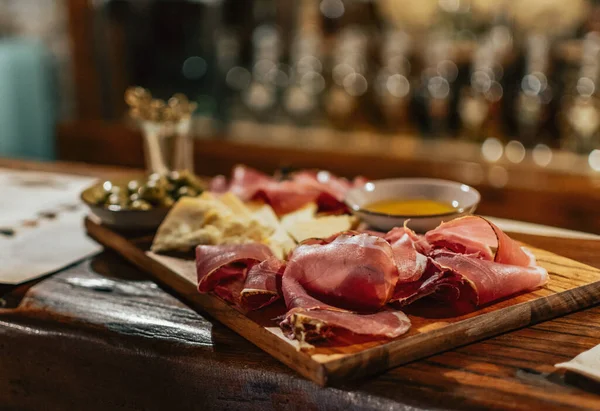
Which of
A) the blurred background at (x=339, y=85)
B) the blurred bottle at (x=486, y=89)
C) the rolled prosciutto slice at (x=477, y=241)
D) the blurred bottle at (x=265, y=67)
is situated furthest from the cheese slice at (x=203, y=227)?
the blurred bottle at (x=265, y=67)

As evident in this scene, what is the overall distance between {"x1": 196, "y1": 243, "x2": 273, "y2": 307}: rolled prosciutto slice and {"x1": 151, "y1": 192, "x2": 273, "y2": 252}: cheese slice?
0.33 ft

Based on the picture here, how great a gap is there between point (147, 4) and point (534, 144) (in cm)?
226

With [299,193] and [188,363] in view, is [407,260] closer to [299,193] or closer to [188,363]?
[188,363]

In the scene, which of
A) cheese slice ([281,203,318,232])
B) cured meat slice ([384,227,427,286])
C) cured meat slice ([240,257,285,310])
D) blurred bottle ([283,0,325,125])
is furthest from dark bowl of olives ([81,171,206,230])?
blurred bottle ([283,0,325,125])

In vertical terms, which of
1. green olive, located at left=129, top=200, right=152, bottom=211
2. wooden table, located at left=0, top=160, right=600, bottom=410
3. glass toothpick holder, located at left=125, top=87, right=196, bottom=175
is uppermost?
glass toothpick holder, located at left=125, top=87, right=196, bottom=175

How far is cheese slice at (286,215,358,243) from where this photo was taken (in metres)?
1.28

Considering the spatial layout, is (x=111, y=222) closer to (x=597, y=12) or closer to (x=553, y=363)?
(x=553, y=363)

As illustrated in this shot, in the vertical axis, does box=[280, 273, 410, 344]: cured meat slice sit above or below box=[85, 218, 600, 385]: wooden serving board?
above

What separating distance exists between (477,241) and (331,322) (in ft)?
1.05

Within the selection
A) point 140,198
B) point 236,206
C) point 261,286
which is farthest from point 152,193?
point 261,286

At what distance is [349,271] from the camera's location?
97cm

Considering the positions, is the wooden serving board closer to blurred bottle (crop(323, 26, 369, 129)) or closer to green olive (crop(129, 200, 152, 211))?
green olive (crop(129, 200, 152, 211))

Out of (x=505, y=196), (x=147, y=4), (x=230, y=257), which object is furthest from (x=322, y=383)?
(x=147, y=4)

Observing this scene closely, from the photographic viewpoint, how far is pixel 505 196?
2.95 meters
